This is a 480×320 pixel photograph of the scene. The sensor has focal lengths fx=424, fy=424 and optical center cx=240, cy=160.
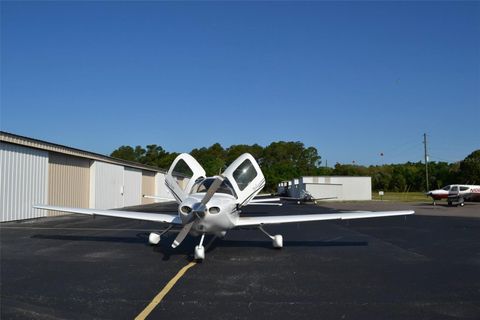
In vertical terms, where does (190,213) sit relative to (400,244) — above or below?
above

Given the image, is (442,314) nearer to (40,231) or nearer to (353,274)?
(353,274)

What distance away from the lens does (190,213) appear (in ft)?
28.9

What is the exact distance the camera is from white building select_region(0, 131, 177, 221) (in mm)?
18438

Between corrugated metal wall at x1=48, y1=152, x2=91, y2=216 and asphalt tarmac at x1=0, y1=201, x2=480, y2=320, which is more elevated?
corrugated metal wall at x1=48, y1=152, x2=91, y2=216

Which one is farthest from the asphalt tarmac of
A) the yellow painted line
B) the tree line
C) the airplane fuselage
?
the tree line

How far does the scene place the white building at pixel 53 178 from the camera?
18438 millimetres

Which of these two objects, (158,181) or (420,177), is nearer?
(158,181)

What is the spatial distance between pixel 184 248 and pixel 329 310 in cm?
600

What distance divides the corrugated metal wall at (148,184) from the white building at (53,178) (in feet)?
20.1

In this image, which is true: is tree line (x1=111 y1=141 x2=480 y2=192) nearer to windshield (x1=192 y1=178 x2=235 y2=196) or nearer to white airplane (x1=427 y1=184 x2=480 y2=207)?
white airplane (x1=427 y1=184 x2=480 y2=207)

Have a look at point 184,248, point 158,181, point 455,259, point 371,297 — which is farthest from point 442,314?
point 158,181

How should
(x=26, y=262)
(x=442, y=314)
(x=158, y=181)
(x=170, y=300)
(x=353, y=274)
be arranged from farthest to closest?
(x=158, y=181)
(x=26, y=262)
(x=353, y=274)
(x=170, y=300)
(x=442, y=314)

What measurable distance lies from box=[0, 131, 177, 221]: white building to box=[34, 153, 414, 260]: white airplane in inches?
343

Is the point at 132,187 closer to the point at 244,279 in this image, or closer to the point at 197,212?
the point at 197,212
